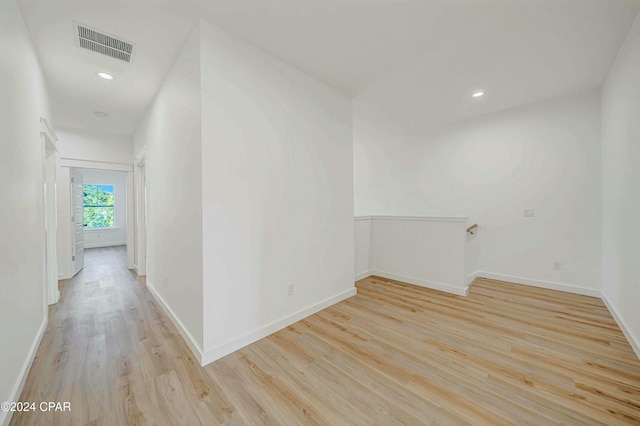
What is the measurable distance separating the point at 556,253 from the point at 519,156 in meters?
1.50

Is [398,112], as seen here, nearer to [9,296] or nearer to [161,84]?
[161,84]

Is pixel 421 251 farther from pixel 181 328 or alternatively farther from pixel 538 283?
pixel 181 328

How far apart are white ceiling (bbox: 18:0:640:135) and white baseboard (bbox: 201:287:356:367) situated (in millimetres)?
2553

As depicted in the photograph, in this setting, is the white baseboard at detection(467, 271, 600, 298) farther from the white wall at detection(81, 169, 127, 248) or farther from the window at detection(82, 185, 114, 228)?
the window at detection(82, 185, 114, 228)

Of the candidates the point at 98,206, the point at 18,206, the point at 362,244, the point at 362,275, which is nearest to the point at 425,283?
the point at 362,275

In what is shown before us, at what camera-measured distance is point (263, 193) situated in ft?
7.43

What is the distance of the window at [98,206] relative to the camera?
7.88 m

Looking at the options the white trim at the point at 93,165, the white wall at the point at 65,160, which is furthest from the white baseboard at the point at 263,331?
the white trim at the point at 93,165

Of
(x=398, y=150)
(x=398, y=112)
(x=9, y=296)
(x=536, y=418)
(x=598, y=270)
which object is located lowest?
(x=536, y=418)

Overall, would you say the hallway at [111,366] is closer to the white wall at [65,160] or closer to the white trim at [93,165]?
the white wall at [65,160]

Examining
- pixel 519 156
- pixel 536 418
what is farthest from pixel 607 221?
pixel 536 418

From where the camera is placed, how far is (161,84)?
2.86 m

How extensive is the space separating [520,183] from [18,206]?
5.56 meters

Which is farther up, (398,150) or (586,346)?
(398,150)
